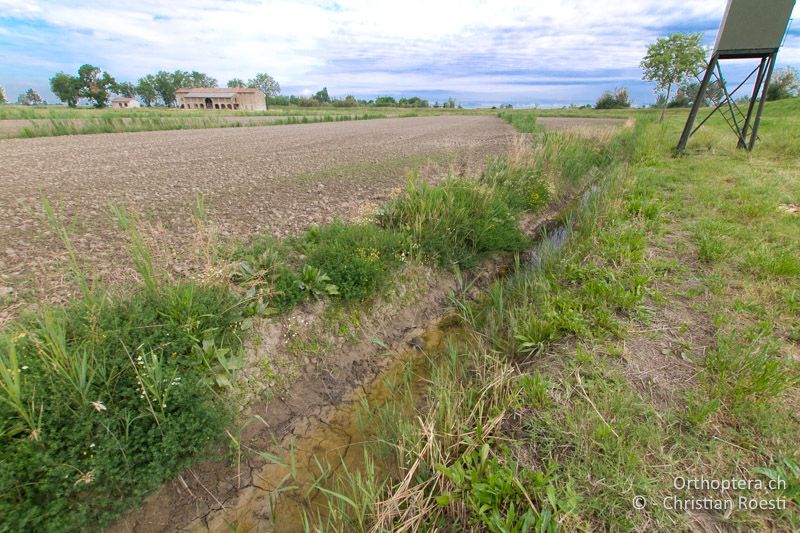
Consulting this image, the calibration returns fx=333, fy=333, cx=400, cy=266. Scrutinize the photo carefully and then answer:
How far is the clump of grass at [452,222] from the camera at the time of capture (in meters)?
4.72

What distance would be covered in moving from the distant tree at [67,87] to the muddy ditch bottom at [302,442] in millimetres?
112848

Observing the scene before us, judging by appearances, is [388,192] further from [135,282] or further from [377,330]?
[135,282]

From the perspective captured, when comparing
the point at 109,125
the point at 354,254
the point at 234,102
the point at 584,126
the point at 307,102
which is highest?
the point at 307,102

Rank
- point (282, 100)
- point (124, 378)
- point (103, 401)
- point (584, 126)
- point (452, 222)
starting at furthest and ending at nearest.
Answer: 1. point (282, 100)
2. point (584, 126)
3. point (452, 222)
4. point (124, 378)
5. point (103, 401)

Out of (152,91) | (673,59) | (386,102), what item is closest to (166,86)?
(152,91)

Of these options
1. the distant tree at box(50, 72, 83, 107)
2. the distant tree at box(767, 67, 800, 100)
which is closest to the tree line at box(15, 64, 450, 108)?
→ the distant tree at box(50, 72, 83, 107)

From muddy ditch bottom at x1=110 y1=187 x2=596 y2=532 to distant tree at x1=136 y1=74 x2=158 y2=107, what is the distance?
11605 cm

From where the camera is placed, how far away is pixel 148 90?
89.9m

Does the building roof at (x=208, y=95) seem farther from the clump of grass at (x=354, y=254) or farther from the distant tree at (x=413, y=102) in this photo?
the clump of grass at (x=354, y=254)

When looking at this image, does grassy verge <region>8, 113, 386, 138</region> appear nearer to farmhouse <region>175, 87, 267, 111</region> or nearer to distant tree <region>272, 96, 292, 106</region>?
farmhouse <region>175, 87, 267, 111</region>

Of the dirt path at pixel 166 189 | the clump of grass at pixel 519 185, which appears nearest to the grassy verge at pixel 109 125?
the dirt path at pixel 166 189

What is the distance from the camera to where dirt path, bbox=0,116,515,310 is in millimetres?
3572

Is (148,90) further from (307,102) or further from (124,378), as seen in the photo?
(124,378)

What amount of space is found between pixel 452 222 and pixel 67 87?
11574cm
